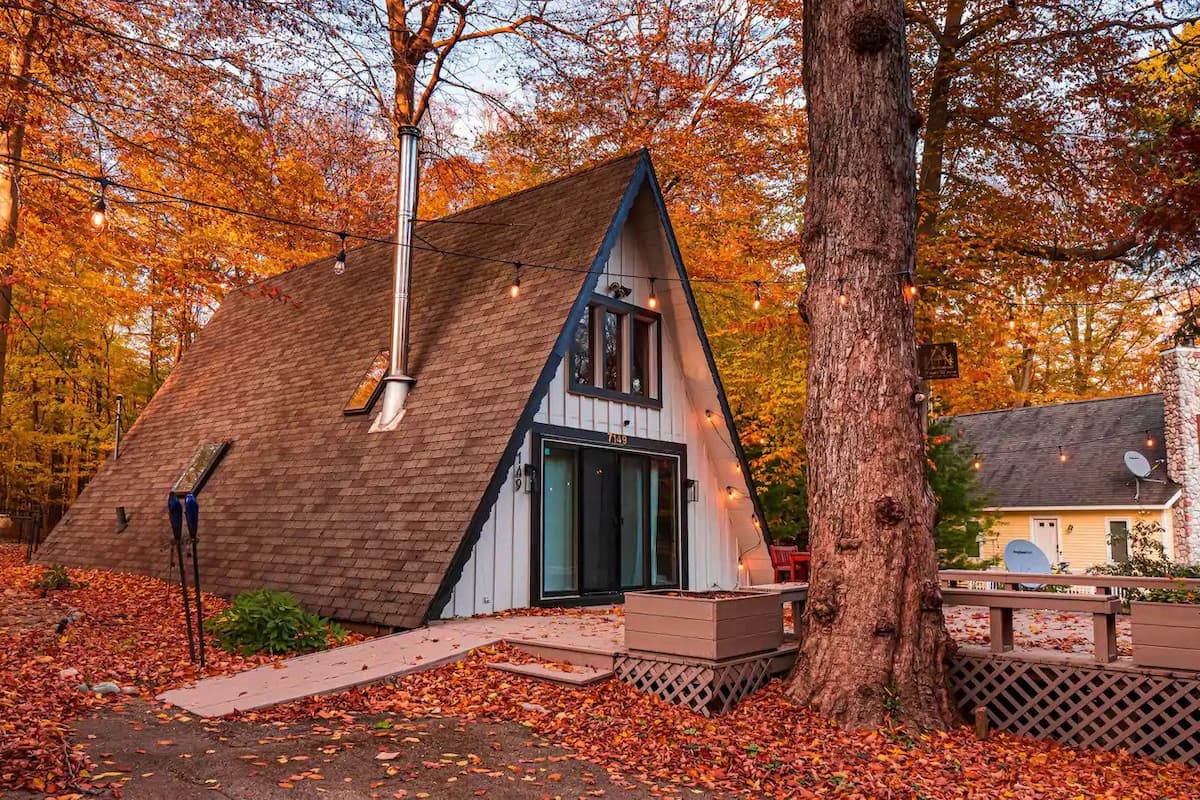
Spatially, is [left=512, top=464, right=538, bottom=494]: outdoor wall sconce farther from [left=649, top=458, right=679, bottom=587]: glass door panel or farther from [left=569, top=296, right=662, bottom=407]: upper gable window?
[left=649, top=458, right=679, bottom=587]: glass door panel

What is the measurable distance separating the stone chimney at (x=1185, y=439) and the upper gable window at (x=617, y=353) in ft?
45.7

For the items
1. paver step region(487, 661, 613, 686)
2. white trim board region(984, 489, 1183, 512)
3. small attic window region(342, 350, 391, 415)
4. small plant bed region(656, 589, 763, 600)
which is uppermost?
small attic window region(342, 350, 391, 415)

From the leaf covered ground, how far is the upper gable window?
441cm

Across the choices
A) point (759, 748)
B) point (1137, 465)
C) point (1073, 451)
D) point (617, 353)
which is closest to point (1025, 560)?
point (617, 353)

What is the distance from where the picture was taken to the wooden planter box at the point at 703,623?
6301 millimetres

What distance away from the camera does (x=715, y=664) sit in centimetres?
621

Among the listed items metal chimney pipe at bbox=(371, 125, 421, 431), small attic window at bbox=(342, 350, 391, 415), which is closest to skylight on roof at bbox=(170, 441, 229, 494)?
small attic window at bbox=(342, 350, 391, 415)

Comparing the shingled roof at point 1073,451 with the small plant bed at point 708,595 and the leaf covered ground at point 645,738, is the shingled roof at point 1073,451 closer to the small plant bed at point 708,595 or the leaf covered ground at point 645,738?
the small plant bed at point 708,595

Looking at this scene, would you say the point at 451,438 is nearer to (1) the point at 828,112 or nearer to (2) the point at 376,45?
(1) the point at 828,112

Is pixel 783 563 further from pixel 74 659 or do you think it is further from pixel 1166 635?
pixel 74 659

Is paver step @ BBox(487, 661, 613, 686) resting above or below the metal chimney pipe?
below

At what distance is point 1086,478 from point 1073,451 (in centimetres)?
103

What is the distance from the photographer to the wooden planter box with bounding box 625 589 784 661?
248 inches

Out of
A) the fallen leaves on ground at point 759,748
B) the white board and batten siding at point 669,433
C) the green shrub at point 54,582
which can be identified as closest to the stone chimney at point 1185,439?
→ the white board and batten siding at point 669,433
